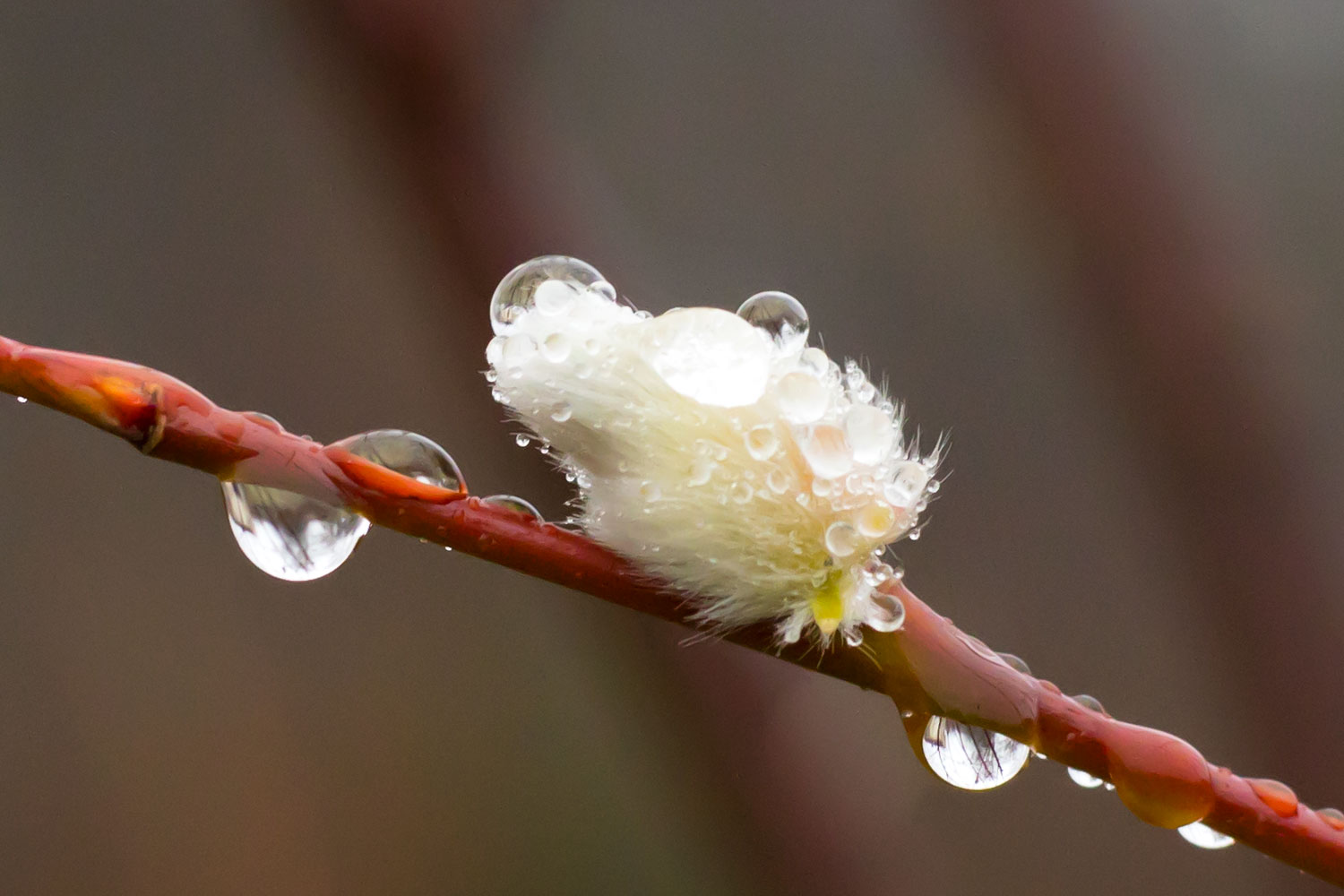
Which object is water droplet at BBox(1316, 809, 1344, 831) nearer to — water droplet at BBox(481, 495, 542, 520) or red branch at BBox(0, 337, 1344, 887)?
red branch at BBox(0, 337, 1344, 887)

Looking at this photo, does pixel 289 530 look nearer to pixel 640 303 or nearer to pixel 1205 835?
pixel 1205 835

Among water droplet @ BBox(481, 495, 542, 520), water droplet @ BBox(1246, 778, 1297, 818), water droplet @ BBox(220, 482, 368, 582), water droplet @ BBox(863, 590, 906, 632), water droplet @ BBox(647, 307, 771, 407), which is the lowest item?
water droplet @ BBox(220, 482, 368, 582)

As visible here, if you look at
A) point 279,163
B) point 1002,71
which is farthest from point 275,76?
point 1002,71

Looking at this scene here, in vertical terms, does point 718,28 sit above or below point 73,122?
above

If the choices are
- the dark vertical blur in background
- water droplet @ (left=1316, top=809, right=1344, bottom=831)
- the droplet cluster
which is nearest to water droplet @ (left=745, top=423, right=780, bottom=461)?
the droplet cluster

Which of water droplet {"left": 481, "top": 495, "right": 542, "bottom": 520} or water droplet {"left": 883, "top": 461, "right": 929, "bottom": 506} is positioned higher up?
water droplet {"left": 883, "top": 461, "right": 929, "bottom": 506}

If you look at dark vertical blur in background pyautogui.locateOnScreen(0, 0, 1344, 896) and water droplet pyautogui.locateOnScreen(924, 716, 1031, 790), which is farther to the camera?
dark vertical blur in background pyautogui.locateOnScreen(0, 0, 1344, 896)

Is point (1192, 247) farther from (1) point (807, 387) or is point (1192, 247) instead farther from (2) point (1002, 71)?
(1) point (807, 387)
